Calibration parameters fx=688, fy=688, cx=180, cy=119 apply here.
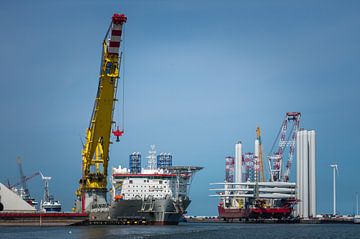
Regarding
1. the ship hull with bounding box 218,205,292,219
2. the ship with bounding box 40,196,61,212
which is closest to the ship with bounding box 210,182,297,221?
the ship hull with bounding box 218,205,292,219

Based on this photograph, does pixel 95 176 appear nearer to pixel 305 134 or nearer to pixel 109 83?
pixel 109 83

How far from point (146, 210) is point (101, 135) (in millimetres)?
11445

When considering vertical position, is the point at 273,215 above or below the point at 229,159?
below

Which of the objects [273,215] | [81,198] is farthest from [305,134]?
[81,198]

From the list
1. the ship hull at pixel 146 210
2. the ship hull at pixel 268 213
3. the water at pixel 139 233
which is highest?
the ship hull at pixel 146 210

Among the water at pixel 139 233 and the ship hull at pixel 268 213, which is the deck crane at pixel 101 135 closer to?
the water at pixel 139 233

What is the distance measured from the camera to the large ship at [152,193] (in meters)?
90.0

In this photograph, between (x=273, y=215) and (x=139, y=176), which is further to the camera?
(x=273, y=215)

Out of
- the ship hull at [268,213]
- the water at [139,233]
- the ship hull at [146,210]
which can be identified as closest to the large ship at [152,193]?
the ship hull at [146,210]

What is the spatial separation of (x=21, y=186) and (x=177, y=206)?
187 ft

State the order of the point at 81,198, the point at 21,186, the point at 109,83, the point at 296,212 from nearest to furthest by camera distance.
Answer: the point at 109,83 → the point at 81,198 → the point at 21,186 → the point at 296,212

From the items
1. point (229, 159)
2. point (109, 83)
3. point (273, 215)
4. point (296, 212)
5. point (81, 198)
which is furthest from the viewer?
point (229, 159)

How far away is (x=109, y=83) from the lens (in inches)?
3430

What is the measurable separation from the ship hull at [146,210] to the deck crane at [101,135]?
2.50 m
